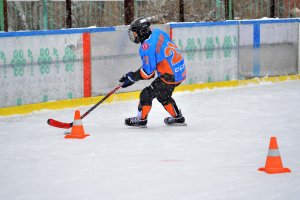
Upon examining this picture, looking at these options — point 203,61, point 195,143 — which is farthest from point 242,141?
point 203,61

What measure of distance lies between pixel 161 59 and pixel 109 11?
7.27 meters

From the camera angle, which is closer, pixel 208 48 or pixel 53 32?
pixel 53 32

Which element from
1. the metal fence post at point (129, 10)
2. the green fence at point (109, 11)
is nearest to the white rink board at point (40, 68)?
the green fence at point (109, 11)

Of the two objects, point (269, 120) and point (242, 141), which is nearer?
point (242, 141)

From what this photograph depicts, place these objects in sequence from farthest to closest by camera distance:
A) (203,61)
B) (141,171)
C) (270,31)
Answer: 1. (270,31)
2. (203,61)
3. (141,171)

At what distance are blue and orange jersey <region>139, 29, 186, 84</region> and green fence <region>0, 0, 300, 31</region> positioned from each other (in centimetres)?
286

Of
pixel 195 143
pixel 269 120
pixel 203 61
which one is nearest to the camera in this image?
pixel 195 143

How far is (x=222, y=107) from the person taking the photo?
12164 mm

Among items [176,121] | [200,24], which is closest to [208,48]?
[200,24]

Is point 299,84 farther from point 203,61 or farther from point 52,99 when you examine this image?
point 52,99

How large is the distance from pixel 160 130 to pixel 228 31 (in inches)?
212

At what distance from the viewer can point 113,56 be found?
1298 cm

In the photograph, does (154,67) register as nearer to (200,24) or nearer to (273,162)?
(273,162)

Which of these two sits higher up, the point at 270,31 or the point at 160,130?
the point at 270,31
